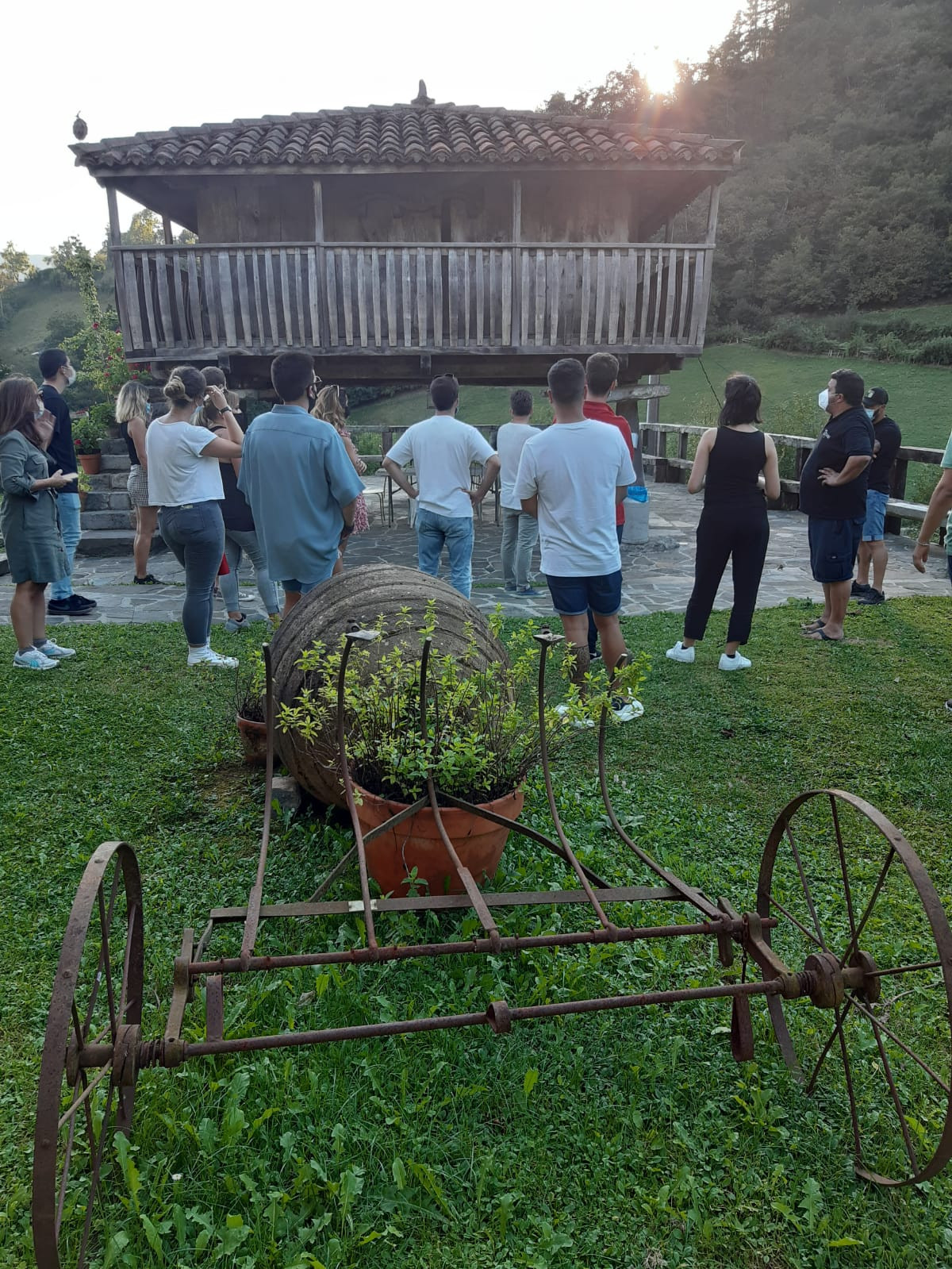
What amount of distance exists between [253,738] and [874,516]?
20.4 ft

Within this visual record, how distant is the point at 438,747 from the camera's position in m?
2.88

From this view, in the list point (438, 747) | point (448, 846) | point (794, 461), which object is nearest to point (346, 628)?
point (438, 747)

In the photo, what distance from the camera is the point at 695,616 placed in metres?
6.11

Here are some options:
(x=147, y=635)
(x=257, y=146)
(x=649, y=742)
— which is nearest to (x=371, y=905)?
(x=649, y=742)

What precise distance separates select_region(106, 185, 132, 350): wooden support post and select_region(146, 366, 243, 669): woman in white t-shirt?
6579 millimetres

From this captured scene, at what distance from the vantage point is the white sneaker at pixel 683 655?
20.9ft

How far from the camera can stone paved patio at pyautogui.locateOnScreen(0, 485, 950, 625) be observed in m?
8.26

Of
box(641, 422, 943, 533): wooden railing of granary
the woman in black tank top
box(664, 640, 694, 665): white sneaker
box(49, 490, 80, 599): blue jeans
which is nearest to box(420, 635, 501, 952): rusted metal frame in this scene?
the woman in black tank top

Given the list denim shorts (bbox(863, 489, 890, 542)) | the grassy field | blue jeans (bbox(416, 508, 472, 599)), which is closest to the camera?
blue jeans (bbox(416, 508, 472, 599))

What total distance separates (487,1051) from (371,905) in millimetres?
630

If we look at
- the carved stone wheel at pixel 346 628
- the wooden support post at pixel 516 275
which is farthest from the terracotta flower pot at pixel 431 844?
the wooden support post at pixel 516 275

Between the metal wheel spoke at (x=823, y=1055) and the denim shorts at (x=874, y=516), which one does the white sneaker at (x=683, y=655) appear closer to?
the denim shorts at (x=874, y=516)

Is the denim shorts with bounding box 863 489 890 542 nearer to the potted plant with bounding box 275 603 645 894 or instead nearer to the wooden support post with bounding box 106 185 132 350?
the potted plant with bounding box 275 603 645 894

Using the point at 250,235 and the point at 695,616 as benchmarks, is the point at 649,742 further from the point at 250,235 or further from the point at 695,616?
the point at 250,235
